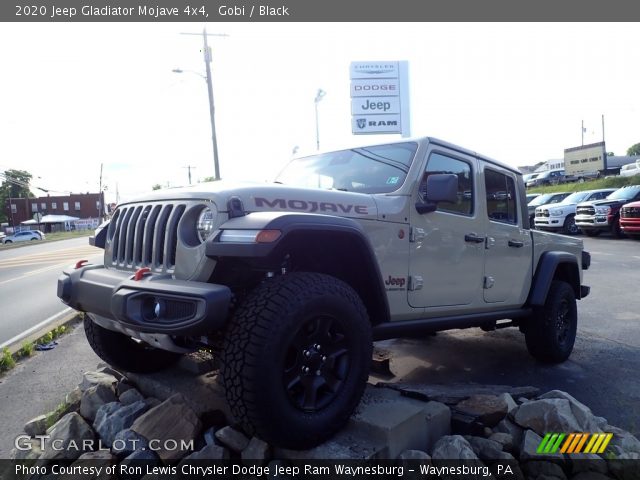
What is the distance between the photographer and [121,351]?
11.9 feet

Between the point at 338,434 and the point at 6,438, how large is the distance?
2.34 metres

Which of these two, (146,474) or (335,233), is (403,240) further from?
(146,474)

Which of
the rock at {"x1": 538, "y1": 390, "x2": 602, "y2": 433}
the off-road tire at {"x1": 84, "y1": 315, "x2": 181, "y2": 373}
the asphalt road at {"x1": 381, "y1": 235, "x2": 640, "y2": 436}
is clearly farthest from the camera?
the asphalt road at {"x1": 381, "y1": 235, "x2": 640, "y2": 436}

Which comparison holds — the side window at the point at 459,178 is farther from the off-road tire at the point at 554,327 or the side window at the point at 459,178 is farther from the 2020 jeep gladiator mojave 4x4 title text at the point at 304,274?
the off-road tire at the point at 554,327

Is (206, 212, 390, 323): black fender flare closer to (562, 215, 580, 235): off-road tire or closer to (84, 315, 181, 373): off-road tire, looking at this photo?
(84, 315, 181, 373): off-road tire

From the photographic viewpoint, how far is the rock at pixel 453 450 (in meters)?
2.62

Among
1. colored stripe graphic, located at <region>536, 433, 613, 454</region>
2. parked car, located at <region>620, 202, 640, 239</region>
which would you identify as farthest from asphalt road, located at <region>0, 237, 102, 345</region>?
parked car, located at <region>620, 202, 640, 239</region>

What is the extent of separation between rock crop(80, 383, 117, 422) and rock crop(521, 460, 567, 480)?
276cm

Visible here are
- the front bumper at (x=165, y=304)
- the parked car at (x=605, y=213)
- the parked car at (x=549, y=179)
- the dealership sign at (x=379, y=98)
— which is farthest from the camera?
the parked car at (x=549, y=179)

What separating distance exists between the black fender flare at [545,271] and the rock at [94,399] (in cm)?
370

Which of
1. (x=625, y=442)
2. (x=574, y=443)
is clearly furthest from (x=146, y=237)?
(x=625, y=442)

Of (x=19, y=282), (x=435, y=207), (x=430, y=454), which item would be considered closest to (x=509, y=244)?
(x=435, y=207)

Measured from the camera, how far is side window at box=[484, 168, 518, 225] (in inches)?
169

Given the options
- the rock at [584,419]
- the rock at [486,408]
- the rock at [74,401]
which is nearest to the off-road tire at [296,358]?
the rock at [486,408]
